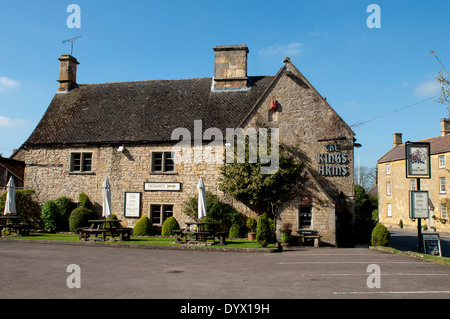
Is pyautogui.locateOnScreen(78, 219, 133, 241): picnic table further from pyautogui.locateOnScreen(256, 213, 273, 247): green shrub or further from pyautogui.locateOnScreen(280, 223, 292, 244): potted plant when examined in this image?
pyautogui.locateOnScreen(280, 223, 292, 244): potted plant

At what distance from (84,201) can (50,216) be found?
6.86 feet

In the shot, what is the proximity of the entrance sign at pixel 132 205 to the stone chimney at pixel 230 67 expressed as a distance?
8854 mm

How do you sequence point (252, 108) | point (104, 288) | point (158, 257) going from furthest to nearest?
point (252, 108) → point (158, 257) → point (104, 288)

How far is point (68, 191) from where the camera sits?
24422 millimetres

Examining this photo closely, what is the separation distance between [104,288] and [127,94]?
20305 millimetres

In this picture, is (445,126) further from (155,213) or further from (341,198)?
(155,213)

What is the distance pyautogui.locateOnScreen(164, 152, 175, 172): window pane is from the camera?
76.4 ft

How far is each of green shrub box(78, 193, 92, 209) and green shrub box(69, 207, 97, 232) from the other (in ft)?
2.03

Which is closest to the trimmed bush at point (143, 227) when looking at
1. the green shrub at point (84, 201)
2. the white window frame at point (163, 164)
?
the white window frame at point (163, 164)

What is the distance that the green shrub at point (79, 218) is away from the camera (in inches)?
881

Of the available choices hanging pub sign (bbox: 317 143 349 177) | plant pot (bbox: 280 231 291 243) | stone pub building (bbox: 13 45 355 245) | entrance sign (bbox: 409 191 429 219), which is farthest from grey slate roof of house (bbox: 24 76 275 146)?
entrance sign (bbox: 409 191 429 219)

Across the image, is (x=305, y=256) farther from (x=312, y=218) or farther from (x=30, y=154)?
(x=30, y=154)

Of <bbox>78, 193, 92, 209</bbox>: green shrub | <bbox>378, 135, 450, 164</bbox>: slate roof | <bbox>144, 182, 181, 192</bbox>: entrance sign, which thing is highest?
<bbox>378, 135, 450, 164</bbox>: slate roof
